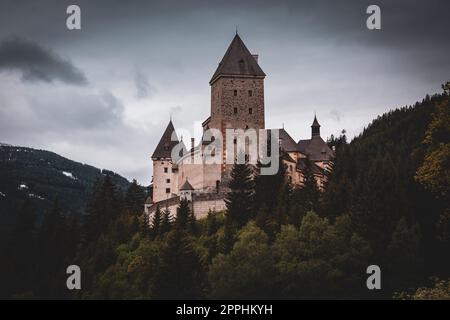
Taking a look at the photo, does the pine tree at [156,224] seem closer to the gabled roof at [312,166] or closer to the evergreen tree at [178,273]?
the evergreen tree at [178,273]

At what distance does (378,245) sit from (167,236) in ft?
63.7

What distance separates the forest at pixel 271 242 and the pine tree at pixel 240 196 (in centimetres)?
10

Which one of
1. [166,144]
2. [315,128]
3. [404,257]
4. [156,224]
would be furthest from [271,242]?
[315,128]

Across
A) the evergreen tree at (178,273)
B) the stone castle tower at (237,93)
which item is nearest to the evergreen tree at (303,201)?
the evergreen tree at (178,273)

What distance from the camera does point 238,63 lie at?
79688 millimetres

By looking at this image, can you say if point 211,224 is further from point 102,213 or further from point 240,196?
point 102,213

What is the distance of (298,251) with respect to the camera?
52.3m

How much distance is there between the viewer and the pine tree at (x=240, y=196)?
64.1 m

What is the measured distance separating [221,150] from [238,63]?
1062 cm

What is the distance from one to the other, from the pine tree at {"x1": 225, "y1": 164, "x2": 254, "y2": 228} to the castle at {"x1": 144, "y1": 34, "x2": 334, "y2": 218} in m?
2.90
